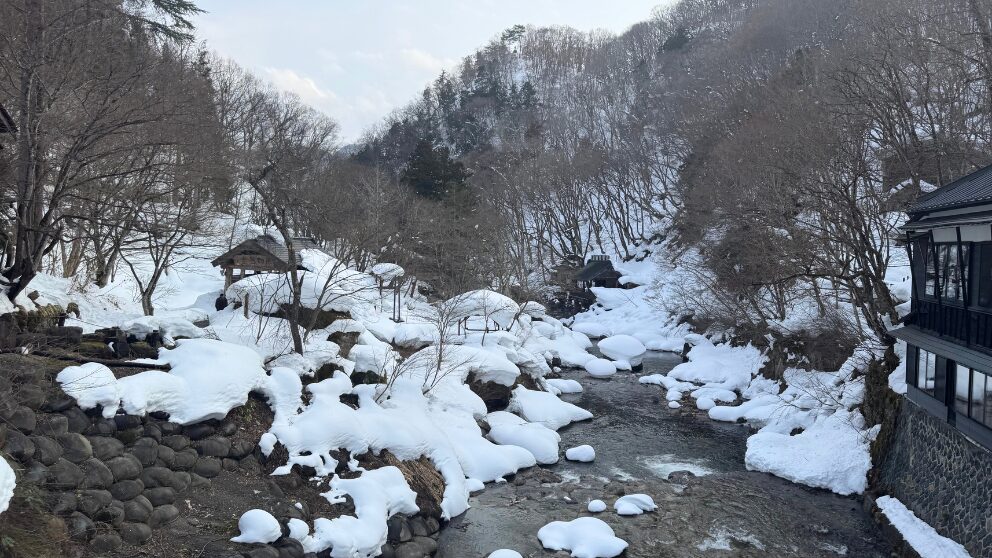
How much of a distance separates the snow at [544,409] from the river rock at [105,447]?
1189cm

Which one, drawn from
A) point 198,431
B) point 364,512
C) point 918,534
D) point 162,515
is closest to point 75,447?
point 162,515

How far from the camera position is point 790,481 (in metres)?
15.1

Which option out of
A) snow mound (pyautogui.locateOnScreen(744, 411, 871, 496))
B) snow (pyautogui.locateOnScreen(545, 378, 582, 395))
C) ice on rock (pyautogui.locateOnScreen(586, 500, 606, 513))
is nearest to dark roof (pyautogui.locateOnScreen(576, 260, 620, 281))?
snow (pyautogui.locateOnScreen(545, 378, 582, 395))

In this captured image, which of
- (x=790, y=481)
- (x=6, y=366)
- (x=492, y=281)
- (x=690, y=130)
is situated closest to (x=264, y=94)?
(x=492, y=281)

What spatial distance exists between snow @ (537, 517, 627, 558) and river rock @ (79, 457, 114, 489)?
7517 millimetres

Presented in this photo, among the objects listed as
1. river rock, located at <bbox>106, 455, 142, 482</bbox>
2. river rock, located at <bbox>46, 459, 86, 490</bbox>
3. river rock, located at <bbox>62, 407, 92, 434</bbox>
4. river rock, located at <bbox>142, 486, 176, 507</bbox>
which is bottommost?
river rock, located at <bbox>142, 486, 176, 507</bbox>

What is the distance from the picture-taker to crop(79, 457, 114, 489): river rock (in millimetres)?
9305

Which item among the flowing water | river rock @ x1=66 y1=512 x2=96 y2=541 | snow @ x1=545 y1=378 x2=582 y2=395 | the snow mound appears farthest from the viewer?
snow @ x1=545 y1=378 x2=582 y2=395

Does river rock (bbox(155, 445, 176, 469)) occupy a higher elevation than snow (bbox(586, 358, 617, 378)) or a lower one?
higher

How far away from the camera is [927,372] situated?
12867 millimetres

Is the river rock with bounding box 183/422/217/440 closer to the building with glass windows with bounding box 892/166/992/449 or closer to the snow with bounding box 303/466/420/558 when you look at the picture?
the snow with bounding box 303/466/420/558

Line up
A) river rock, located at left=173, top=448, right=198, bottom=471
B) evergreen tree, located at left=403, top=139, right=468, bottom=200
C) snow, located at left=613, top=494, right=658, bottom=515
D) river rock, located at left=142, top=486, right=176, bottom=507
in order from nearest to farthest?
1. river rock, located at left=142, top=486, right=176, bottom=507
2. river rock, located at left=173, top=448, right=198, bottom=471
3. snow, located at left=613, top=494, right=658, bottom=515
4. evergreen tree, located at left=403, top=139, right=468, bottom=200

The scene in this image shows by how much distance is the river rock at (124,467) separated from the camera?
9.78 m

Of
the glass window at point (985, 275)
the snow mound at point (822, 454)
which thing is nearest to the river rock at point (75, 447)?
the snow mound at point (822, 454)
